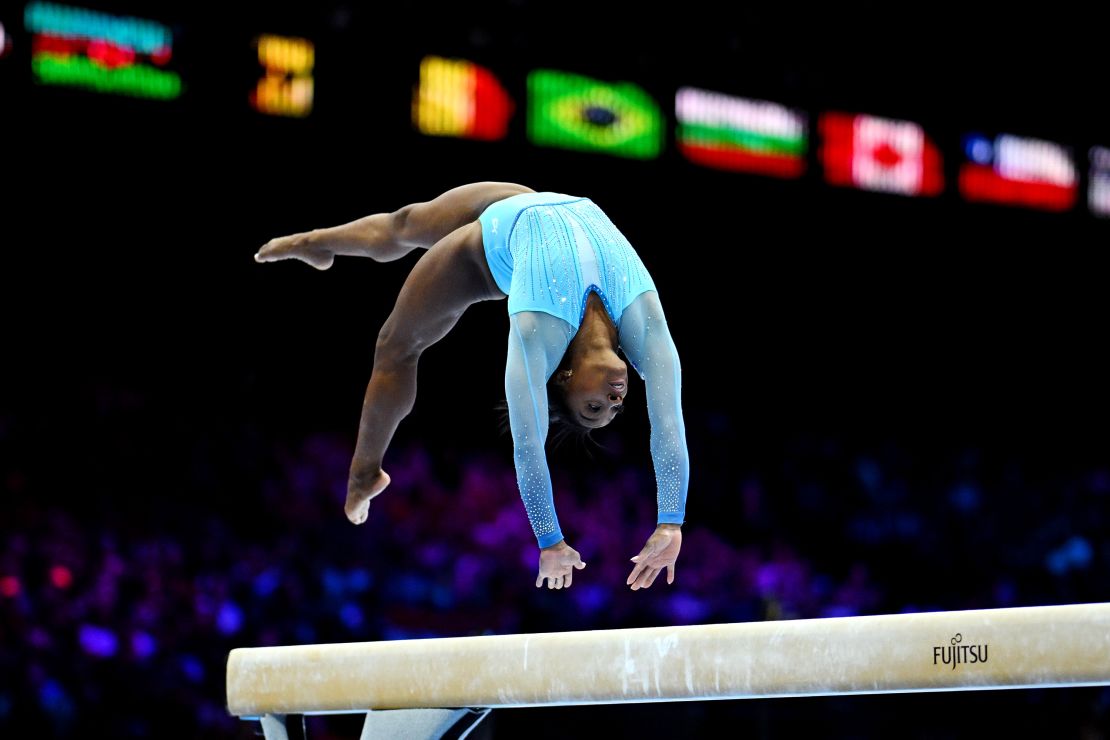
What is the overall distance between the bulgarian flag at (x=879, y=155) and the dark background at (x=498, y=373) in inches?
4.0

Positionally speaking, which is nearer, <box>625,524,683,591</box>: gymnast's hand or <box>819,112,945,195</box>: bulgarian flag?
<box>625,524,683,591</box>: gymnast's hand

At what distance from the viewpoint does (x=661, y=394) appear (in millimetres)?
3531

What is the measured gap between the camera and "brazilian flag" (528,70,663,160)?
8.12 metres

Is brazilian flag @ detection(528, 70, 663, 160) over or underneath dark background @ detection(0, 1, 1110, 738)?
over

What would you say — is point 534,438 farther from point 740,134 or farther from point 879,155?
point 879,155

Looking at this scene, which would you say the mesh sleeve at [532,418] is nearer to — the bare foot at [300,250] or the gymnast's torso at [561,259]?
the gymnast's torso at [561,259]

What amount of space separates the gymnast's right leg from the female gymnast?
4 cm

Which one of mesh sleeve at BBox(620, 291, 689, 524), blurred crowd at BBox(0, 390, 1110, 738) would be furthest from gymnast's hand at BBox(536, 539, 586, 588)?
blurred crowd at BBox(0, 390, 1110, 738)

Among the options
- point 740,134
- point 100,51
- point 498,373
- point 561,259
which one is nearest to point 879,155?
point 740,134

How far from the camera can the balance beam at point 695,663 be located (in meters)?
2.87

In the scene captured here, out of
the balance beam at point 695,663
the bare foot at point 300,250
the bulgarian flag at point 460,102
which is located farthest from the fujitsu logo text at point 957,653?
the bulgarian flag at point 460,102

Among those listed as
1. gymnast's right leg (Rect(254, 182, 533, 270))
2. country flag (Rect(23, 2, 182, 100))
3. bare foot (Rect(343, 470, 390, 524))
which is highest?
country flag (Rect(23, 2, 182, 100))

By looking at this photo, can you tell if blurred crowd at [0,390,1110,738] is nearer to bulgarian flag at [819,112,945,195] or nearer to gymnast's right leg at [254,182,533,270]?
bulgarian flag at [819,112,945,195]

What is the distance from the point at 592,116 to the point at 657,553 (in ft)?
17.2
